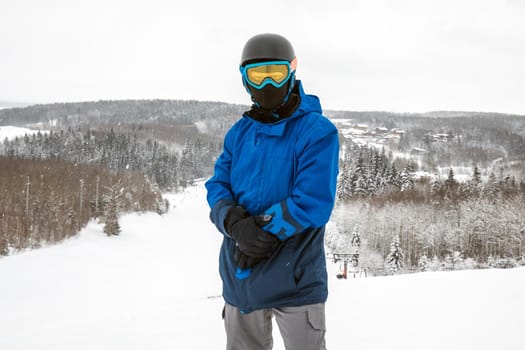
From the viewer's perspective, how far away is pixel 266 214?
69.5 inches

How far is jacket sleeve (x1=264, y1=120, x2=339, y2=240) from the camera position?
173 cm

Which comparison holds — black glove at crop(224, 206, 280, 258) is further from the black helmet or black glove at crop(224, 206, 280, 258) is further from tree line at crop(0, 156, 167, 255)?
tree line at crop(0, 156, 167, 255)

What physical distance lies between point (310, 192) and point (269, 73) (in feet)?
2.22

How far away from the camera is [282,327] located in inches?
76.1

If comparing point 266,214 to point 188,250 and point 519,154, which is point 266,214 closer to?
point 188,250

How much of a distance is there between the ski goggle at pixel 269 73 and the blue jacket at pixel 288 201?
0.17 metres

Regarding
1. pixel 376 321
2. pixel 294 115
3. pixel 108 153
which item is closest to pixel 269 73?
pixel 294 115

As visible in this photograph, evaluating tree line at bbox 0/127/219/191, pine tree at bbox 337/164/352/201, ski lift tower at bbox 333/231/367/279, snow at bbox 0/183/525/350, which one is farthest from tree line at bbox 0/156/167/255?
pine tree at bbox 337/164/352/201

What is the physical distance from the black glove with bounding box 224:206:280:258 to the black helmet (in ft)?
2.77

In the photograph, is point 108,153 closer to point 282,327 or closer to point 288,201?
point 282,327

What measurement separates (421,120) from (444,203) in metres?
154

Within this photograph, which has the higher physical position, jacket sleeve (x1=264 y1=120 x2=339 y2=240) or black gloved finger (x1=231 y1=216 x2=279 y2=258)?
jacket sleeve (x1=264 y1=120 x2=339 y2=240)

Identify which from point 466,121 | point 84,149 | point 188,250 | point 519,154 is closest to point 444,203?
point 188,250

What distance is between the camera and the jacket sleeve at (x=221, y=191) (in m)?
1.95
